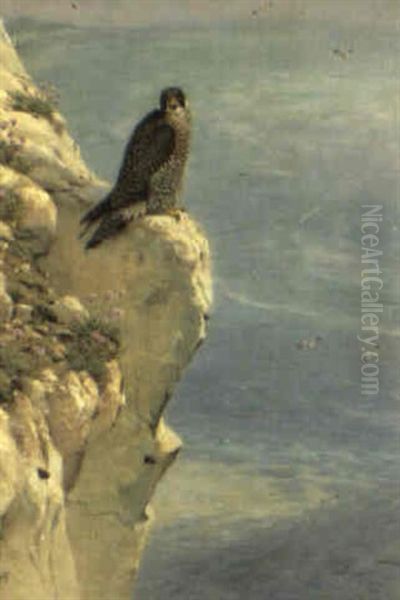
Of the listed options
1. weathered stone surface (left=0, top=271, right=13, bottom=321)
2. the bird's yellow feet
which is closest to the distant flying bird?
the bird's yellow feet

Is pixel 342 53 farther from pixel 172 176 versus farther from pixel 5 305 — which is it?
pixel 5 305

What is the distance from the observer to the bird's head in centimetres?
1994

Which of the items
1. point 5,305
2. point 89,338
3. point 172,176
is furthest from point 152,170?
point 5,305

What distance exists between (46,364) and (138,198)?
2181 mm

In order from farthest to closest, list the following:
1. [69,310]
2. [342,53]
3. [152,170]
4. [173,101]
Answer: [342,53]
[152,170]
[173,101]
[69,310]

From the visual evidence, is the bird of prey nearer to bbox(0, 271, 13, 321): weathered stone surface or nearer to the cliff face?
the cliff face

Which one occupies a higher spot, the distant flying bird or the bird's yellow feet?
the bird's yellow feet

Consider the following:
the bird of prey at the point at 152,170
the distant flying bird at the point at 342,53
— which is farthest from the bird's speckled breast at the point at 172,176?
the distant flying bird at the point at 342,53

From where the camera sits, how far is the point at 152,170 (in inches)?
792

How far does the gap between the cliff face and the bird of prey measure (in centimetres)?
17

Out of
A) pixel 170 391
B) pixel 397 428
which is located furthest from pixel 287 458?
pixel 170 391

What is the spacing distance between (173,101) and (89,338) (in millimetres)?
2526

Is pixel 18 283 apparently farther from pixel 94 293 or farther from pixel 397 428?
pixel 397 428

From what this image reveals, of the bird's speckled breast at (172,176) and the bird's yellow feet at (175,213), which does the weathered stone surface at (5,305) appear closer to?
the bird's speckled breast at (172,176)
